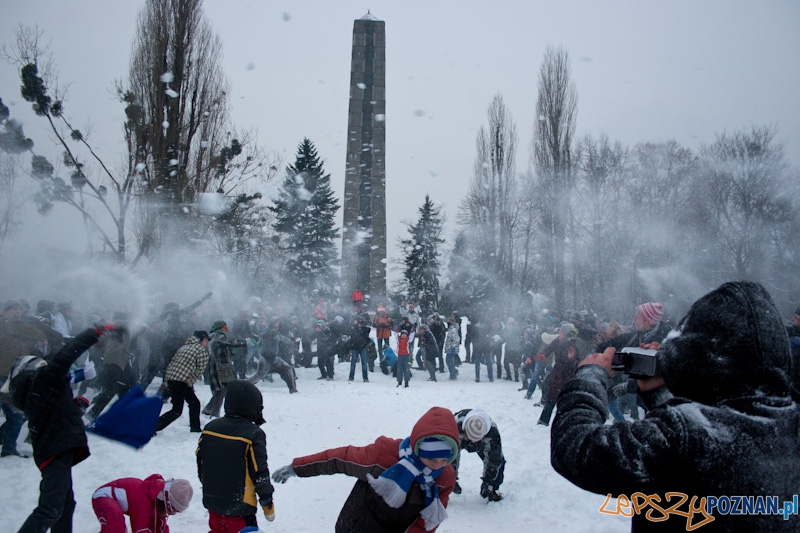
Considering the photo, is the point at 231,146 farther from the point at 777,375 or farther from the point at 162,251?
the point at 777,375

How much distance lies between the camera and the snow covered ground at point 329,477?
516 cm

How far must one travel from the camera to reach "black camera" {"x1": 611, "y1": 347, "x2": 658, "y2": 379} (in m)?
1.59

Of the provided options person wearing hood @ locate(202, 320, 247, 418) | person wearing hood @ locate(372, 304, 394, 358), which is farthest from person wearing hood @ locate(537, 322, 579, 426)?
person wearing hood @ locate(372, 304, 394, 358)

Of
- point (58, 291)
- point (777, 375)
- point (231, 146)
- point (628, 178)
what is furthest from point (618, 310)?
point (777, 375)

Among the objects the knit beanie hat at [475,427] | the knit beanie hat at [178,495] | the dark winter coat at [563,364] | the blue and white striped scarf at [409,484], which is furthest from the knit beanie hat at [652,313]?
the knit beanie hat at [178,495]

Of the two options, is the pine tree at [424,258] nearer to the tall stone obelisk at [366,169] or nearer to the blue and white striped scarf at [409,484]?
the tall stone obelisk at [366,169]

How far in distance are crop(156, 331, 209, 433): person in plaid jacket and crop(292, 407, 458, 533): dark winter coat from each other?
17.4 ft

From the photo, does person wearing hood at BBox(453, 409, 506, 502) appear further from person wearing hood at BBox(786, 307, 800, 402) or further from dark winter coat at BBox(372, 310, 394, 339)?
dark winter coat at BBox(372, 310, 394, 339)

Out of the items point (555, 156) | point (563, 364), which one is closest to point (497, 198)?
point (555, 156)

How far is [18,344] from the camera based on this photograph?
22.1 feet

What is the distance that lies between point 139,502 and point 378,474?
79.6 inches

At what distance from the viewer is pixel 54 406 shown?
3805mm

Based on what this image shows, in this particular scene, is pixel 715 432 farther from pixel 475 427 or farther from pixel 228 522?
pixel 475 427

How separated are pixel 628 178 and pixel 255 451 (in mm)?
28737
